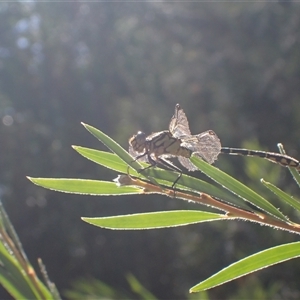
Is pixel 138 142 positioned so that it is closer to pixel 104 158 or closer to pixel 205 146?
pixel 205 146

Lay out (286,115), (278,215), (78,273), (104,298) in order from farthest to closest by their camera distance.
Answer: (78,273) < (286,115) < (104,298) < (278,215)

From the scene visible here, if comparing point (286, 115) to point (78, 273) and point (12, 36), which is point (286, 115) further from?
point (12, 36)

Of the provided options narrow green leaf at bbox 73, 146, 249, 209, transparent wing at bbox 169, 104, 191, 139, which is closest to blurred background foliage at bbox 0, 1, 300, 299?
transparent wing at bbox 169, 104, 191, 139

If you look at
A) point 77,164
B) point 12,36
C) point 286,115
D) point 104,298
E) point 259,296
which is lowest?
point 104,298

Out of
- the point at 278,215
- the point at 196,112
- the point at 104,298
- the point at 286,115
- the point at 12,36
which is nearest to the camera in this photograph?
the point at 278,215

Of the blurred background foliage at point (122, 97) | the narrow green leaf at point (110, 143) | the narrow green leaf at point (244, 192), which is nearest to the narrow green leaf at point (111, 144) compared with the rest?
the narrow green leaf at point (110, 143)

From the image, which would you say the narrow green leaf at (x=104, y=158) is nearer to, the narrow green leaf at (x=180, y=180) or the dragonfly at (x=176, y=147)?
the narrow green leaf at (x=180, y=180)

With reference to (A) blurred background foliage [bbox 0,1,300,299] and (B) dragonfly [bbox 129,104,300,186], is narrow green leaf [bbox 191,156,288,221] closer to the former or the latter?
(B) dragonfly [bbox 129,104,300,186]

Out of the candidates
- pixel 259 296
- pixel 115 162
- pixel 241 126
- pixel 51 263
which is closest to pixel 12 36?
pixel 51 263

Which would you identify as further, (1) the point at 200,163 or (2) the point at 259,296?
(2) the point at 259,296
